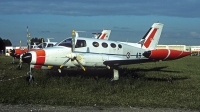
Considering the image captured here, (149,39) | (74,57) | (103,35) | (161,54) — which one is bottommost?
(74,57)

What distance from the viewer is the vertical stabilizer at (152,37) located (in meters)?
24.0

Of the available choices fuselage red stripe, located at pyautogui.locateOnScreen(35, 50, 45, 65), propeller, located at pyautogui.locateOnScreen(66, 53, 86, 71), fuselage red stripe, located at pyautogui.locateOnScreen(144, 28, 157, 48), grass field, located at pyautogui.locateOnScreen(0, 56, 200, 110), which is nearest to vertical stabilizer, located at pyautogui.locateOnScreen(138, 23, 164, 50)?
fuselage red stripe, located at pyautogui.locateOnScreen(144, 28, 157, 48)

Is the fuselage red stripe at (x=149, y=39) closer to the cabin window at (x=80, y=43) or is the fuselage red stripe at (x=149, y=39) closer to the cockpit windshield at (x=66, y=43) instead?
the cabin window at (x=80, y=43)

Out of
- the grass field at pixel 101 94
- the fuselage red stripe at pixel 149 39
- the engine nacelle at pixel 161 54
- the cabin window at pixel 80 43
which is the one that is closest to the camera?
the grass field at pixel 101 94

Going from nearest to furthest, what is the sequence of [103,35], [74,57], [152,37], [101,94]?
[101,94] < [74,57] < [152,37] < [103,35]

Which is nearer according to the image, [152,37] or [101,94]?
[101,94]


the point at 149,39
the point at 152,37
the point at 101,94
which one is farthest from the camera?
the point at 152,37

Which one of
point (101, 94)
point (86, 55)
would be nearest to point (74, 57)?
point (86, 55)

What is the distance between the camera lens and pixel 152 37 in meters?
24.2

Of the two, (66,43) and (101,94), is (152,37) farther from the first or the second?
(101,94)

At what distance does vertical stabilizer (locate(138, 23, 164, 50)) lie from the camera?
23955 millimetres

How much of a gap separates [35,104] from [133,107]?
10.5 ft

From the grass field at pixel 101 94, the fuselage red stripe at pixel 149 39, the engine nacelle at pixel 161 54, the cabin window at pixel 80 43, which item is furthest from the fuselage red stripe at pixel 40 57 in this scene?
the fuselage red stripe at pixel 149 39

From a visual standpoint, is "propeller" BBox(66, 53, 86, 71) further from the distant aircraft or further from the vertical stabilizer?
the distant aircraft
